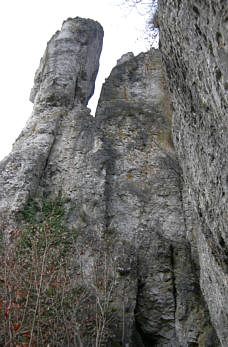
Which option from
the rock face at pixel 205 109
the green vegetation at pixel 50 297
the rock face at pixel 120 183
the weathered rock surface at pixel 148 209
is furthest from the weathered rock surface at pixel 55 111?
the rock face at pixel 205 109

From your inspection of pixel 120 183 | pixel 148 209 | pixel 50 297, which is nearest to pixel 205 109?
pixel 50 297

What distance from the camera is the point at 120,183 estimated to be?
28.9 feet

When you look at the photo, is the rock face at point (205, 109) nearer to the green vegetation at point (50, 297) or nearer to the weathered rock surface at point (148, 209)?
the weathered rock surface at point (148, 209)

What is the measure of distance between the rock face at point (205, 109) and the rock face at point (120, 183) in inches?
56.7

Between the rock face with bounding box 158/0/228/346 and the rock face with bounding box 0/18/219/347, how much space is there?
1.44 m

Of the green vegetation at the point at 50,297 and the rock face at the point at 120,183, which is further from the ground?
the rock face at the point at 120,183

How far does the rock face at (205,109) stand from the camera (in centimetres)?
310

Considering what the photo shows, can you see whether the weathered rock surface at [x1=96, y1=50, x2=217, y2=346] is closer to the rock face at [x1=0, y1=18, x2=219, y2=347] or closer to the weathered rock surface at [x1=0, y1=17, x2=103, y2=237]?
the rock face at [x1=0, y1=18, x2=219, y2=347]

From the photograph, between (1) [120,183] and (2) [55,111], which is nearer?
(1) [120,183]

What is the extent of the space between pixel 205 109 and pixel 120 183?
517 centimetres

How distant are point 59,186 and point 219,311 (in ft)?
16.0

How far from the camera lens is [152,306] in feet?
21.9

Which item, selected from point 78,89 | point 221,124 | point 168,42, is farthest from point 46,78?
point 221,124

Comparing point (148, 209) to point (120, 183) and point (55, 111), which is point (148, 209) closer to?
point (120, 183)
